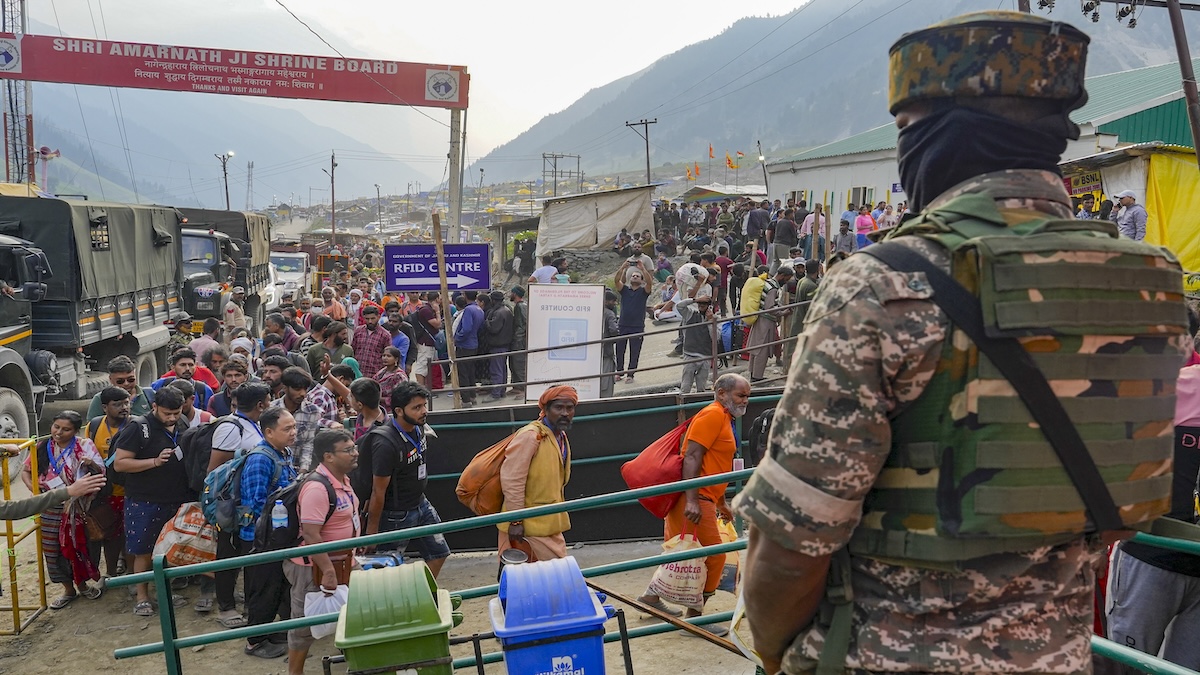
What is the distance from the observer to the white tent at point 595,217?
1233 inches

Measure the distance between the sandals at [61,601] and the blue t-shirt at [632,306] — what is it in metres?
7.77

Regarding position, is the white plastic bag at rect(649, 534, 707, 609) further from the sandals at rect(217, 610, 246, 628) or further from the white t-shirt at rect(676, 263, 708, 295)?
the white t-shirt at rect(676, 263, 708, 295)

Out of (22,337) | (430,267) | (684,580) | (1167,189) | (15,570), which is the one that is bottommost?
(15,570)

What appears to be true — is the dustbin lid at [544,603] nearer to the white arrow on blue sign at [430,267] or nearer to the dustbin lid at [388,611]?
the dustbin lid at [388,611]

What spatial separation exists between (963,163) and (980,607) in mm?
761

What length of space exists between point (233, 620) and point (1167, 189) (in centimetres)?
1358

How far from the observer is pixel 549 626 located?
3373 mm

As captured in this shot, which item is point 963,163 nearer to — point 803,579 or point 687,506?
point 803,579

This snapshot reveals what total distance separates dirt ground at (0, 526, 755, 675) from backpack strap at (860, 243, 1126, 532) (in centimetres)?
424

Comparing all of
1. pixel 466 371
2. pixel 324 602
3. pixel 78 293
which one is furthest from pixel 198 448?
pixel 78 293

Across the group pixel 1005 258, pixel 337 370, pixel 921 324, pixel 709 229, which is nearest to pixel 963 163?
pixel 1005 258


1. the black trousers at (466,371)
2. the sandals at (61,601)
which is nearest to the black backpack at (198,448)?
the sandals at (61,601)

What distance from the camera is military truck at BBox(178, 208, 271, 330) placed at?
1880 centimetres

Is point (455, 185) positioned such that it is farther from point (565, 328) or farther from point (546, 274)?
point (565, 328)
